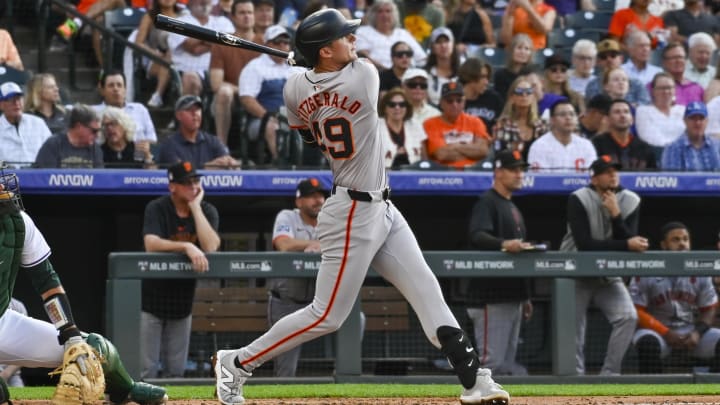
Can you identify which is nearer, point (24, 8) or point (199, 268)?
point (199, 268)

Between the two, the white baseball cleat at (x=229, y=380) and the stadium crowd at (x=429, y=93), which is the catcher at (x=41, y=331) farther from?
the stadium crowd at (x=429, y=93)

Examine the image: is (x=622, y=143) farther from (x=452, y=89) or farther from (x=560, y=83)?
(x=452, y=89)

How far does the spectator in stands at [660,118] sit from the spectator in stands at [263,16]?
316 cm

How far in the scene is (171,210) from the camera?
837 centimetres

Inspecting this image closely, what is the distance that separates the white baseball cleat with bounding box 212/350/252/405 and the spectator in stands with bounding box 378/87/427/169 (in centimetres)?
387

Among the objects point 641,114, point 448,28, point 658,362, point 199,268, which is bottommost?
point 658,362

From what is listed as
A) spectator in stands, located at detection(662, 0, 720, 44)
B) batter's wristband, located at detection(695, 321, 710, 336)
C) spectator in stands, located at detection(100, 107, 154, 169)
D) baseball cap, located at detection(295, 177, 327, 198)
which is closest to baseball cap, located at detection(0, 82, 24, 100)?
spectator in stands, located at detection(100, 107, 154, 169)

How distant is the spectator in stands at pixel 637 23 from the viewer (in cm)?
1234

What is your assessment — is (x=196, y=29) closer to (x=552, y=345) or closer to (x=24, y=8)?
(x=552, y=345)

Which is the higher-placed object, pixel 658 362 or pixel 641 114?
pixel 641 114

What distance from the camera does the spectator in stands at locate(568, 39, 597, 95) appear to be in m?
11.2

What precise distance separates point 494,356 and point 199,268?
1958 mm

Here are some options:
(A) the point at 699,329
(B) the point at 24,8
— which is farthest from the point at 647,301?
(B) the point at 24,8

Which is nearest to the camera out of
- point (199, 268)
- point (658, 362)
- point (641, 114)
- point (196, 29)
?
point (196, 29)
